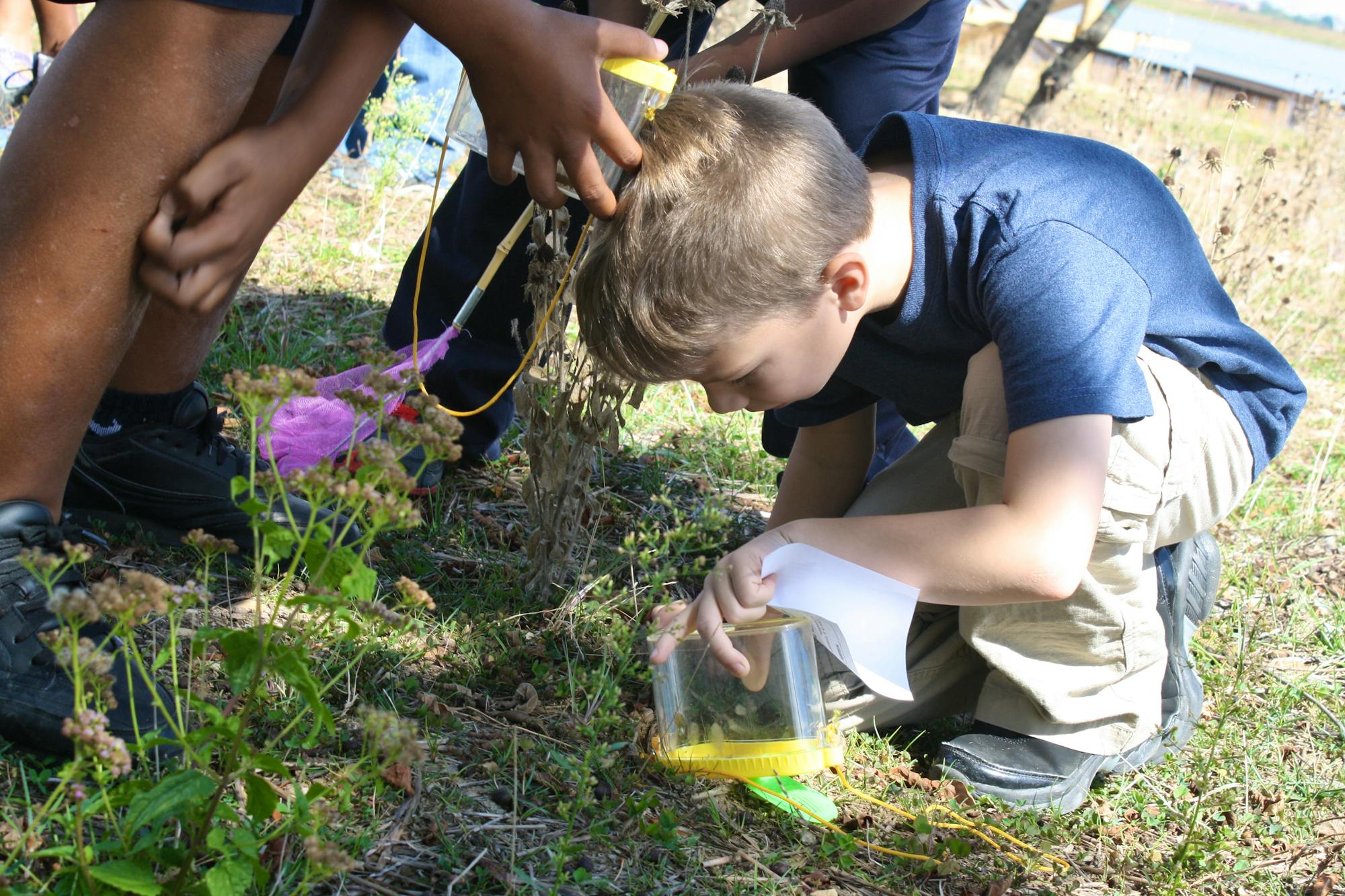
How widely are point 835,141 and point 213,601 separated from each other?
1372 mm

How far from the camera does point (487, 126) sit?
163cm

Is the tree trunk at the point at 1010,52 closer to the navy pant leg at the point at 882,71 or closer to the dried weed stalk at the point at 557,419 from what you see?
the navy pant leg at the point at 882,71

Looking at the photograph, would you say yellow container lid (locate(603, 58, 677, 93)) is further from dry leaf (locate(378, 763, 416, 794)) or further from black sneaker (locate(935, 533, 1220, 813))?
black sneaker (locate(935, 533, 1220, 813))

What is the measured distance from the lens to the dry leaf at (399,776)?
1.63 m

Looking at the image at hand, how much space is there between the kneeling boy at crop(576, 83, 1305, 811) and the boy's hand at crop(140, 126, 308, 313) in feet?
1.75

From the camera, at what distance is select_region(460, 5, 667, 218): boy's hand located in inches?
59.9

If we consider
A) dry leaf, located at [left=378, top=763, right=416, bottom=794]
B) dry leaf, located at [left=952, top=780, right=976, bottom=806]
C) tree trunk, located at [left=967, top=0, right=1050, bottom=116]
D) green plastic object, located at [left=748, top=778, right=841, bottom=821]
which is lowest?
dry leaf, located at [left=952, top=780, right=976, bottom=806]

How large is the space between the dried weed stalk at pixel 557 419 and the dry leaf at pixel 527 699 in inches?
→ 10.4

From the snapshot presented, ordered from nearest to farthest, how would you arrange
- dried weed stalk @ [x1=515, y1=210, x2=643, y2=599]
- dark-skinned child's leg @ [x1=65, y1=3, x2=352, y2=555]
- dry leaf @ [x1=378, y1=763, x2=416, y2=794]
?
dry leaf @ [x1=378, y1=763, x2=416, y2=794] → dried weed stalk @ [x1=515, y1=210, x2=643, y2=599] → dark-skinned child's leg @ [x1=65, y1=3, x2=352, y2=555]

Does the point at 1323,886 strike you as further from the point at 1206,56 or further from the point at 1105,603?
the point at 1206,56

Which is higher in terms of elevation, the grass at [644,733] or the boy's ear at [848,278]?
the boy's ear at [848,278]

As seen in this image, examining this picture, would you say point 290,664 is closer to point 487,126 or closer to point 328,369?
point 487,126

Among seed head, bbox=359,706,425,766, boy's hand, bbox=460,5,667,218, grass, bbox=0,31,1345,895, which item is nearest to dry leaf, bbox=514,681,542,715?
grass, bbox=0,31,1345,895

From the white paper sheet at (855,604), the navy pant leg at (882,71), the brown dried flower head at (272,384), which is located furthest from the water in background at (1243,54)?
the brown dried flower head at (272,384)
